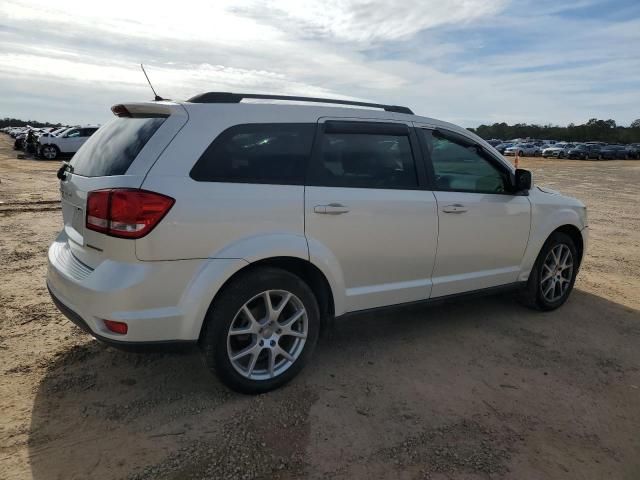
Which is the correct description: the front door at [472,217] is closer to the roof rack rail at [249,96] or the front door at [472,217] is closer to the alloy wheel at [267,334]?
the roof rack rail at [249,96]

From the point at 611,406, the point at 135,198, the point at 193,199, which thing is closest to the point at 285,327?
the point at 193,199

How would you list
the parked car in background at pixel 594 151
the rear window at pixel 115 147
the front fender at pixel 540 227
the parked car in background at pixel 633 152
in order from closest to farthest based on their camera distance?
1. the rear window at pixel 115 147
2. the front fender at pixel 540 227
3. the parked car in background at pixel 594 151
4. the parked car in background at pixel 633 152

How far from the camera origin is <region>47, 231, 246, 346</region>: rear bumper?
281 cm

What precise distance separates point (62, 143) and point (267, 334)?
26.6 m

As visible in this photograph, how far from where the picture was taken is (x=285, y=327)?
3328mm

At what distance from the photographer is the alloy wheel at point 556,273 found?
4973 mm

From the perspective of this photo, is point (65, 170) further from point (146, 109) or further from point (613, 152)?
point (613, 152)

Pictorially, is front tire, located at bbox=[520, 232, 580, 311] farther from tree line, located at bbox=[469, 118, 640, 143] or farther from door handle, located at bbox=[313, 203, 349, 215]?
tree line, located at bbox=[469, 118, 640, 143]

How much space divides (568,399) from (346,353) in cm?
156

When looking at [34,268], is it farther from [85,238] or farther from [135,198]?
[135,198]

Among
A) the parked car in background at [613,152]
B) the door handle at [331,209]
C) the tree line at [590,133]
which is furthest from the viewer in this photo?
the tree line at [590,133]

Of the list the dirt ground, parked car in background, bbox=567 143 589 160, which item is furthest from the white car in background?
parked car in background, bbox=567 143 589 160

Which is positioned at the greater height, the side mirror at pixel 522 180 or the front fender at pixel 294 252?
the side mirror at pixel 522 180

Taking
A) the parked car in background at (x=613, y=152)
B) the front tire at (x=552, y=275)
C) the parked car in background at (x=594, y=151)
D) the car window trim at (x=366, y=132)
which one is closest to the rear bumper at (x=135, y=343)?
the car window trim at (x=366, y=132)
